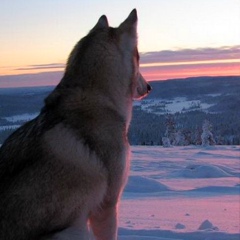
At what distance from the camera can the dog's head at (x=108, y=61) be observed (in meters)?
3.82

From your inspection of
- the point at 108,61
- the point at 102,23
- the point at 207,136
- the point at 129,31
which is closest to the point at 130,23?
the point at 129,31

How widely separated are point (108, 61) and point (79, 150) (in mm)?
716

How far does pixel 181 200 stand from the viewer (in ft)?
23.8

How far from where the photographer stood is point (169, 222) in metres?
5.79

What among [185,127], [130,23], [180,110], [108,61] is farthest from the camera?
[180,110]

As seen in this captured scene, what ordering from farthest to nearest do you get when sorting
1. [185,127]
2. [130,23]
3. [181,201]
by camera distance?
[185,127] < [181,201] < [130,23]

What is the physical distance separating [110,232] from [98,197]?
0.36 metres

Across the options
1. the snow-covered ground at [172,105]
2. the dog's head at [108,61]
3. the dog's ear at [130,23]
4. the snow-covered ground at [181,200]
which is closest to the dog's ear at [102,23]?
the dog's head at [108,61]

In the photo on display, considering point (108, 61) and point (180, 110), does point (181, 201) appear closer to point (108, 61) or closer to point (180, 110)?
point (108, 61)

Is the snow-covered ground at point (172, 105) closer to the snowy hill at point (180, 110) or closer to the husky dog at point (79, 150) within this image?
the snowy hill at point (180, 110)

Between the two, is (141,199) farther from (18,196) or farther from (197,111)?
(197,111)

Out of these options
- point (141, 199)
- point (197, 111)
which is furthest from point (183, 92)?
point (141, 199)

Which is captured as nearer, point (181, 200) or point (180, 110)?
point (181, 200)

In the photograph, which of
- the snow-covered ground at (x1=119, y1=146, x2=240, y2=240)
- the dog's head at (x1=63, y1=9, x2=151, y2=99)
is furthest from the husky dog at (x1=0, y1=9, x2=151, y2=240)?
the snow-covered ground at (x1=119, y1=146, x2=240, y2=240)
